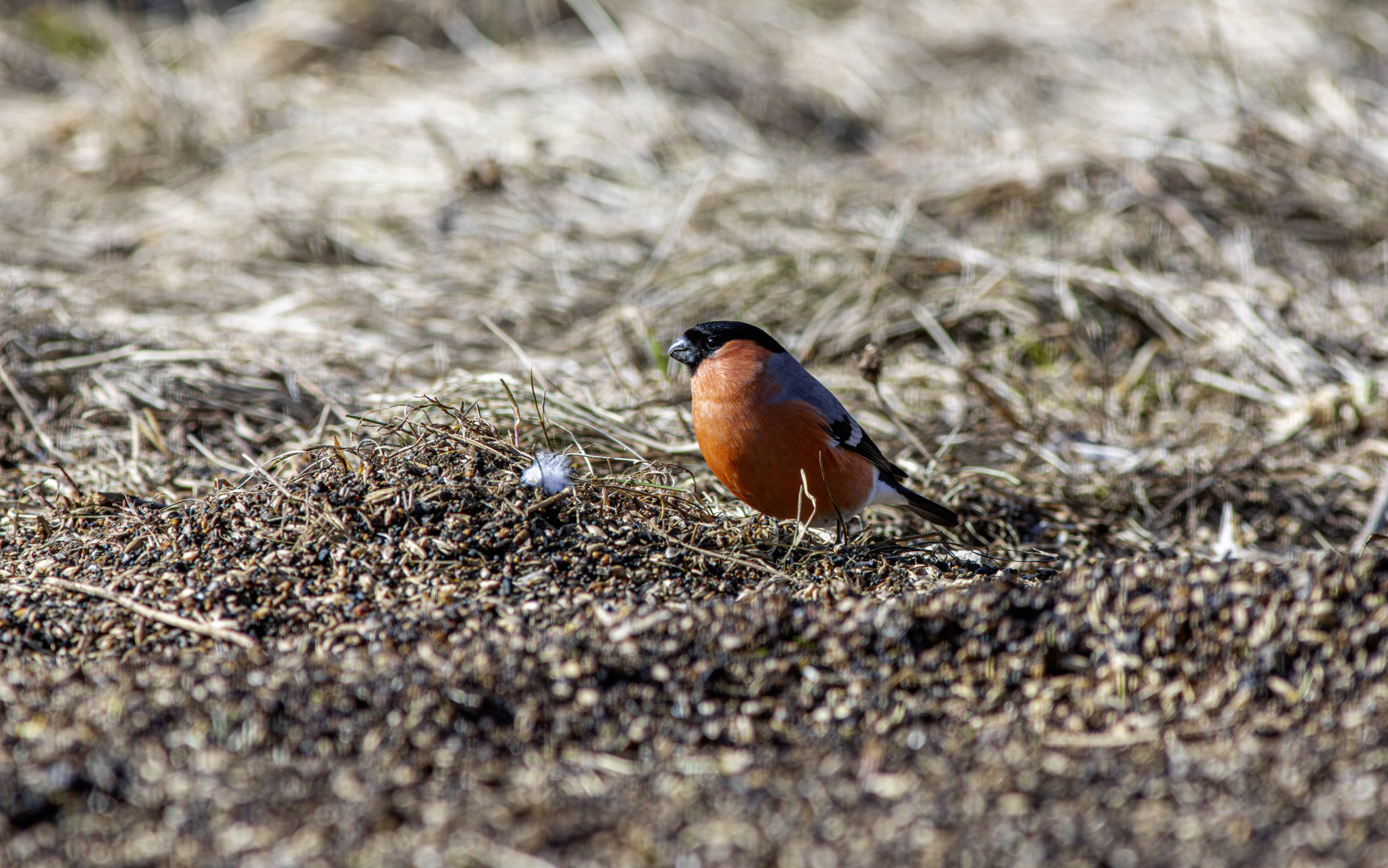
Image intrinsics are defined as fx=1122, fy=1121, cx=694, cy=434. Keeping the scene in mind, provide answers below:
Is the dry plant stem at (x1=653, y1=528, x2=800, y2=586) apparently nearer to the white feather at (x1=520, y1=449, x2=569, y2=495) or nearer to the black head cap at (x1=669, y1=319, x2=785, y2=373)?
the white feather at (x1=520, y1=449, x2=569, y2=495)

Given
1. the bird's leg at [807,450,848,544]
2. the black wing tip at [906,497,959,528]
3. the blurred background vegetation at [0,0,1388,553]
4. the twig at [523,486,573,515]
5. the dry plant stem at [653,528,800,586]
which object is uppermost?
the twig at [523,486,573,515]

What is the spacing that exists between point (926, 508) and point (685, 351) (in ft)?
3.37

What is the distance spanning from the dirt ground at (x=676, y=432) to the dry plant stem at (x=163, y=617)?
0.02 meters

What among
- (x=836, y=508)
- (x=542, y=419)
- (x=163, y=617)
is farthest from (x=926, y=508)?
(x=163, y=617)

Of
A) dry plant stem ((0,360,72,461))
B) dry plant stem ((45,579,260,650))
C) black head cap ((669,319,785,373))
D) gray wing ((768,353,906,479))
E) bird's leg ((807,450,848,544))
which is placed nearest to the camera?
dry plant stem ((45,579,260,650))

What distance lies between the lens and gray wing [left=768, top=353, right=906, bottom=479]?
12.7ft

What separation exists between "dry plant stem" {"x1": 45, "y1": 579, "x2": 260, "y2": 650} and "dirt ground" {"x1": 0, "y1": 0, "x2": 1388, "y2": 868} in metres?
0.02

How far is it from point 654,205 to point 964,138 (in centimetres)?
252

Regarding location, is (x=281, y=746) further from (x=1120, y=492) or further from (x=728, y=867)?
(x=1120, y=492)

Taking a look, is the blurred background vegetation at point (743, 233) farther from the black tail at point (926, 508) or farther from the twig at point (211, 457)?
the black tail at point (926, 508)

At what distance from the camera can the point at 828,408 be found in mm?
3957

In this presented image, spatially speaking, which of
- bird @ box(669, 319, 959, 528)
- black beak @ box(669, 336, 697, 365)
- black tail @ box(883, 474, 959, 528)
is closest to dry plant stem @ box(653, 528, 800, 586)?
bird @ box(669, 319, 959, 528)

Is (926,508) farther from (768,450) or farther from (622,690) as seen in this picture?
(622,690)

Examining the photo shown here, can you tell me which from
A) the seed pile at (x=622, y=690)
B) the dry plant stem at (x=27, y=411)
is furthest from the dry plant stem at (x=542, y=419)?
the dry plant stem at (x=27, y=411)
